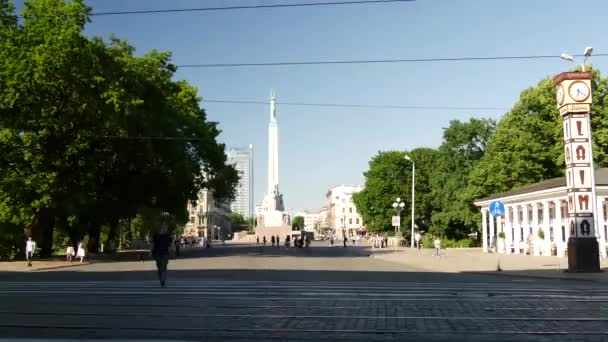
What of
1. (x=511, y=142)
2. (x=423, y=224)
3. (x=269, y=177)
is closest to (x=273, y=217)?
(x=269, y=177)

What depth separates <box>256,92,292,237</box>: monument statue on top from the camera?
100 metres

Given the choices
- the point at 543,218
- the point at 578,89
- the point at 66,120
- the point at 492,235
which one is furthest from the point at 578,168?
the point at 66,120

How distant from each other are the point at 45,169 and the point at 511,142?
37.6 meters

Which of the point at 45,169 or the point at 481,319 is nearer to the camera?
the point at 481,319

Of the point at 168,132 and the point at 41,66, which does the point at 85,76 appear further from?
the point at 168,132

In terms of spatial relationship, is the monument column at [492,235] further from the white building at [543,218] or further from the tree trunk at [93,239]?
the tree trunk at [93,239]

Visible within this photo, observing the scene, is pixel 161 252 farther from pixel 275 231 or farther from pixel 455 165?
pixel 275 231

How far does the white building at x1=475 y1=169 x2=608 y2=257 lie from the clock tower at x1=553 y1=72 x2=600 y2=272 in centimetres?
737

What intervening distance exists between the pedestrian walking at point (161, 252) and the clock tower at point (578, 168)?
15996 mm

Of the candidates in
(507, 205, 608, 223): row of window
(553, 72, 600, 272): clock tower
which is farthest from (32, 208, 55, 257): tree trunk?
(507, 205, 608, 223): row of window

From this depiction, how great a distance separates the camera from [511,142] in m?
56.8

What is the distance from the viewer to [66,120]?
40875mm

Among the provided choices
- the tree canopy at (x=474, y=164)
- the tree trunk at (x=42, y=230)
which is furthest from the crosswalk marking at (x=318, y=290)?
the tree canopy at (x=474, y=164)

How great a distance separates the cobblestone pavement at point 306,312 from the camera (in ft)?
34.1
